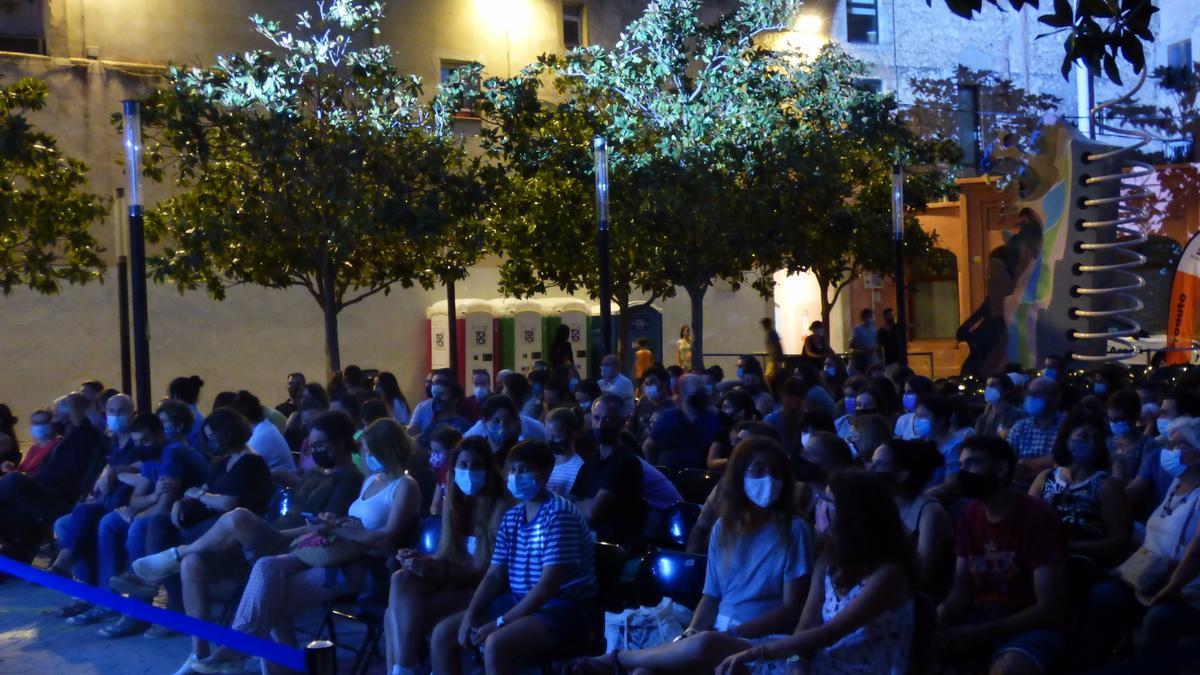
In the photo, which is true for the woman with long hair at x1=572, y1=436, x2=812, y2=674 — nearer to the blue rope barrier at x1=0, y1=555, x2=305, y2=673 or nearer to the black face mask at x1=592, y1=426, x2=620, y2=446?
the blue rope barrier at x1=0, y1=555, x2=305, y2=673

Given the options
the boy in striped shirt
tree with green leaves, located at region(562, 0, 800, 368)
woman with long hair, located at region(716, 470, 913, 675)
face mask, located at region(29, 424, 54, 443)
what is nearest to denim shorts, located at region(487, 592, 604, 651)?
the boy in striped shirt

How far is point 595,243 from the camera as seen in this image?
21766mm

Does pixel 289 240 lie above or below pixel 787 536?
above

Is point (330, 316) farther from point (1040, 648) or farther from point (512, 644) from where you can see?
point (1040, 648)

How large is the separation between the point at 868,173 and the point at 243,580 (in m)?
19.5

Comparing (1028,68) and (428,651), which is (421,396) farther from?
A: (428,651)

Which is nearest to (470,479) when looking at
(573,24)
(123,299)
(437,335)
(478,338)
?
(123,299)

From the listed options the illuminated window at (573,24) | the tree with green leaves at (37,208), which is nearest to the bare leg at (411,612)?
the tree with green leaves at (37,208)

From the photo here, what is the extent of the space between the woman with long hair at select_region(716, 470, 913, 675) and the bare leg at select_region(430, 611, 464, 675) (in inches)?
66.7

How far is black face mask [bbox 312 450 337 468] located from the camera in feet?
25.9

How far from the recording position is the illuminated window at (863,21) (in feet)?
110

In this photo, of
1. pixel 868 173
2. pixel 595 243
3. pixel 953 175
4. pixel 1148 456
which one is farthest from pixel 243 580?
pixel 953 175

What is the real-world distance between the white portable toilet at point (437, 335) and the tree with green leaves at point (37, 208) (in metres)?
8.36

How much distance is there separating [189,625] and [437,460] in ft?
8.72
